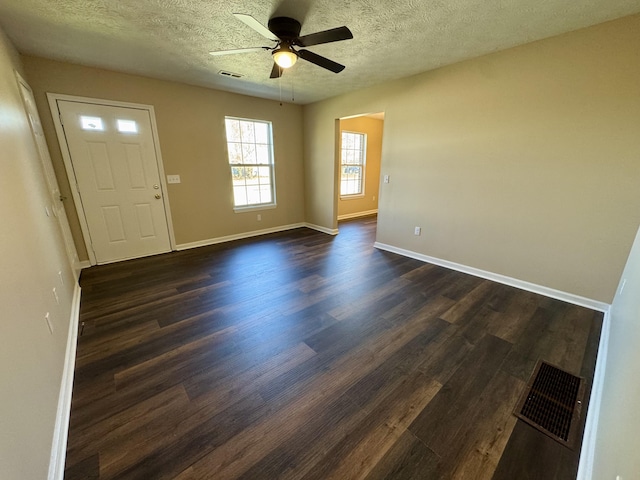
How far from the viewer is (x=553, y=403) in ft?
5.11

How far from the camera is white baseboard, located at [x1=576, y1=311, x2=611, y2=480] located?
46.8 inches

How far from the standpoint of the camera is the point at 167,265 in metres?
3.64

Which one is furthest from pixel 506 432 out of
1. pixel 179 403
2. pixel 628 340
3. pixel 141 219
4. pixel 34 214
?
pixel 141 219

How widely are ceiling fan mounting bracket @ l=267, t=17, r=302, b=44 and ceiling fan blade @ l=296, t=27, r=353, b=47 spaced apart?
0.14m

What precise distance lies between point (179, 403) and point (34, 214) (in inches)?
68.9

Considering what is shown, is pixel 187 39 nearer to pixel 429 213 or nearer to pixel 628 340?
pixel 429 213

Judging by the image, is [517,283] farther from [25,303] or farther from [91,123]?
[91,123]

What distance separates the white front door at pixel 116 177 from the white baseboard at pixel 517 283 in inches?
156

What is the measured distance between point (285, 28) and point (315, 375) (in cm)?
273

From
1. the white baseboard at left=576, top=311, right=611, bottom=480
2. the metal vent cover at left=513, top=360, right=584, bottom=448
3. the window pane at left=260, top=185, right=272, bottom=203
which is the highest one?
the window pane at left=260, top=185, right=272, bottom=203

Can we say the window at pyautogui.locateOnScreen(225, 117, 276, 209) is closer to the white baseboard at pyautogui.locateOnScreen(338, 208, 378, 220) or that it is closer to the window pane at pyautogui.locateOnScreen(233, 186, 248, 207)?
the window pane at pyautogui.locateOnScreen(233, 186, 248, 207)

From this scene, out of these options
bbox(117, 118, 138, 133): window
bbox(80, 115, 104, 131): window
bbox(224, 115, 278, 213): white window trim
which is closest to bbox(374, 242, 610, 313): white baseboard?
bbox(224, 115, 278, 213): white window trim

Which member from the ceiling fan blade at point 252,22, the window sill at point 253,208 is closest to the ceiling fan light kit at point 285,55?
the ceiling fan blade at point 252,22

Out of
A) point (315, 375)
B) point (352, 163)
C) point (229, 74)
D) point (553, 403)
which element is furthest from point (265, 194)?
point (553, 403)
